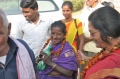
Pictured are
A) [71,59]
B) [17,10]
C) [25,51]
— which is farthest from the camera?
[17,10]

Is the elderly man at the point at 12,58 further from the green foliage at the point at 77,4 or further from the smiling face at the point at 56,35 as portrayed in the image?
the green foliage at the point at 77,4

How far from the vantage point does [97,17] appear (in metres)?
2.21

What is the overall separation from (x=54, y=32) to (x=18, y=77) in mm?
1566

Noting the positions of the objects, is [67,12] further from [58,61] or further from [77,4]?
[77,4]

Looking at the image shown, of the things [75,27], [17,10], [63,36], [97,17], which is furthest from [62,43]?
[17,10]

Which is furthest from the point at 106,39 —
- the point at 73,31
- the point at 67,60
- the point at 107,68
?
the point at 73,31

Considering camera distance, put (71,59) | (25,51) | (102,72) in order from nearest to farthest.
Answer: (102,72), (25,51), (71,59)

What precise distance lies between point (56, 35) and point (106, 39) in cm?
143

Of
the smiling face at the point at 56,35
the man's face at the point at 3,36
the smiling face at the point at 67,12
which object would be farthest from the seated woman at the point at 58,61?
the man's face at the point at 3,36

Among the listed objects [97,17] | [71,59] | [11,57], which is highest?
[97,17]

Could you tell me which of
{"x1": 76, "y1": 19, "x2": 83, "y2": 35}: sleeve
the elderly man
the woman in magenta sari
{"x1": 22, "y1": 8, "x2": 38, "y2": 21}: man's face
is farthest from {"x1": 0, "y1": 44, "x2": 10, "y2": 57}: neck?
{"x1": 76, "y1": 19, "x2": 83, "y2": 35}: sleeve

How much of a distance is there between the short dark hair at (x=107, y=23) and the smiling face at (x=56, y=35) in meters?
1.32

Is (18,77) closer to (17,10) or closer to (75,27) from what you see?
(75,27)

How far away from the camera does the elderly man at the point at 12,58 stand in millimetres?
2031
